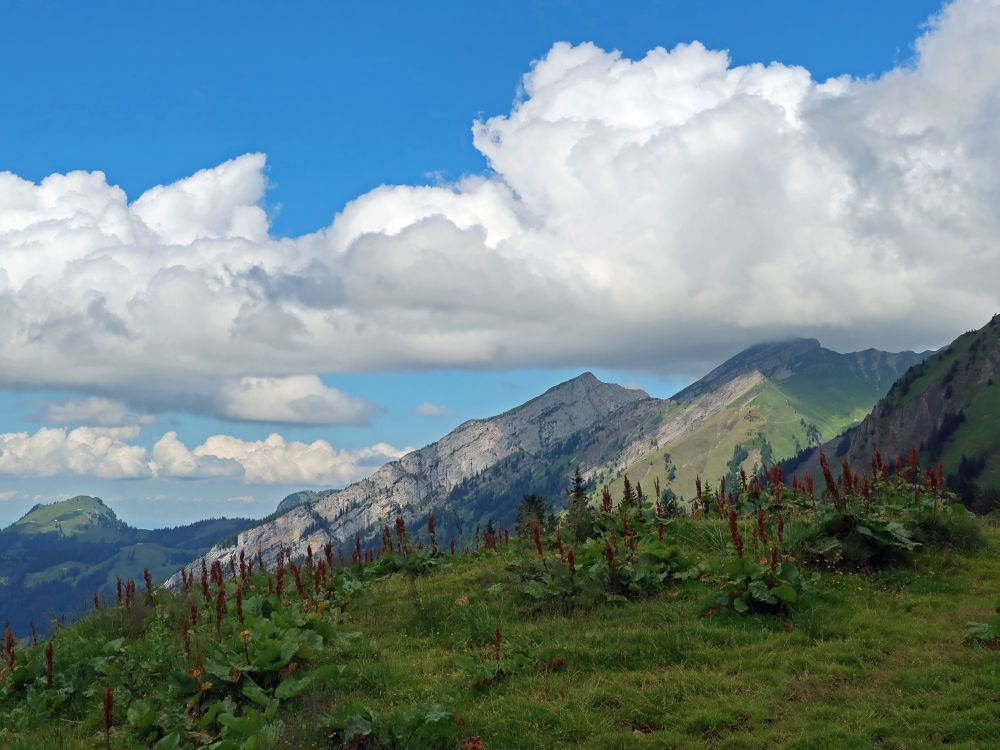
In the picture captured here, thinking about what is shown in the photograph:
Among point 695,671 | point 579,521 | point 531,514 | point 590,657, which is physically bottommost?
point 695,671

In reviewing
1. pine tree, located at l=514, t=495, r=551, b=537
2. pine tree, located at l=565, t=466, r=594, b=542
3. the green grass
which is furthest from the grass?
pine tree, located at l=565, t=466, r=594, b=542

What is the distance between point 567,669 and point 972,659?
6.87 metres

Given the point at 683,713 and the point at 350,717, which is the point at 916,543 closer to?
the point at 683,713

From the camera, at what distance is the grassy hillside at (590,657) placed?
11297 mm

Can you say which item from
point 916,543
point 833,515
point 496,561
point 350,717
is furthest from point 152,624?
point 916,543

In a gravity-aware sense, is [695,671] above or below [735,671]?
above

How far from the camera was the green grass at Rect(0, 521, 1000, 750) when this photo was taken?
11094mm

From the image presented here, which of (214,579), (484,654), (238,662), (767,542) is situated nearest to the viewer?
(238,662)

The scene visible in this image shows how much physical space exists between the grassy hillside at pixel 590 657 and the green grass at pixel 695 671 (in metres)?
0.05

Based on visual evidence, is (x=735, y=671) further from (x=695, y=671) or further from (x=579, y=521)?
(x=579, y=521)

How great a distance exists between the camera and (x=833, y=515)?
19438 millimetres

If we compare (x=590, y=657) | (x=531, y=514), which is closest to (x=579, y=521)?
(x=590, y=657)

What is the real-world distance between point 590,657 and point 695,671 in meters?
1.96

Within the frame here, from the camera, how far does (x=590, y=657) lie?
14141mm
